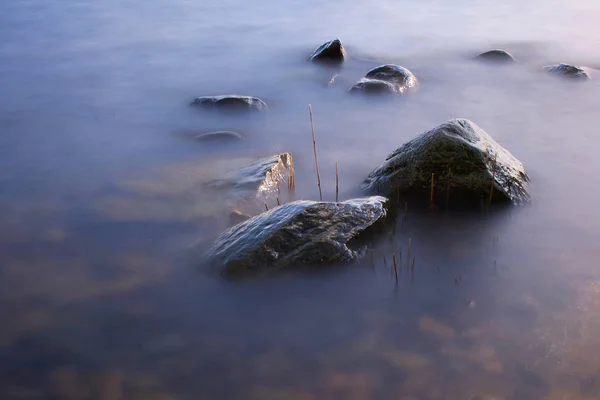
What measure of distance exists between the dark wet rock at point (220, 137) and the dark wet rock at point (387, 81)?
2.78 meters

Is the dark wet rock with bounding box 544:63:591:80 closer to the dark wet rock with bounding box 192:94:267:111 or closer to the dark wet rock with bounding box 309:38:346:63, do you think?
the dark wet rock with bounding box 309:38:346:63

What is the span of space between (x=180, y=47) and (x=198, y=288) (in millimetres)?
9886

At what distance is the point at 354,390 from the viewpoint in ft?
12.5

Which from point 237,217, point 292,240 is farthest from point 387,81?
point 292,240

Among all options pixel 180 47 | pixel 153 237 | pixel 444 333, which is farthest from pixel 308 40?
pixel 444 333

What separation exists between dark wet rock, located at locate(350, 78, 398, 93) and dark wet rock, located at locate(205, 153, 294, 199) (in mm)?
3393

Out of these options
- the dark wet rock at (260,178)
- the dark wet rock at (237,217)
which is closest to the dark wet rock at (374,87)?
the dark wet rock at (260,178)

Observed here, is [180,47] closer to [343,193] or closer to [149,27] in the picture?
[149,27]

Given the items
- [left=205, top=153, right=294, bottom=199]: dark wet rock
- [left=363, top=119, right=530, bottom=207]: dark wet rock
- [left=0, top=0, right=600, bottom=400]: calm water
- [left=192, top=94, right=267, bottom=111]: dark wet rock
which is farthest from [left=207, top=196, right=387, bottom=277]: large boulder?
[left=192, top=94, right=267, bottom=111]: dark wet rock

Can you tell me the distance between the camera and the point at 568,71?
1121 centimetres

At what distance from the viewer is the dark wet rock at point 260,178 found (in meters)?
6.32

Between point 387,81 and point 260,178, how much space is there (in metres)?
4.54

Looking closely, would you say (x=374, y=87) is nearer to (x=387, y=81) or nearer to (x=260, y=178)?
(x=387, y=81)

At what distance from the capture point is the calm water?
3938 millimetres
